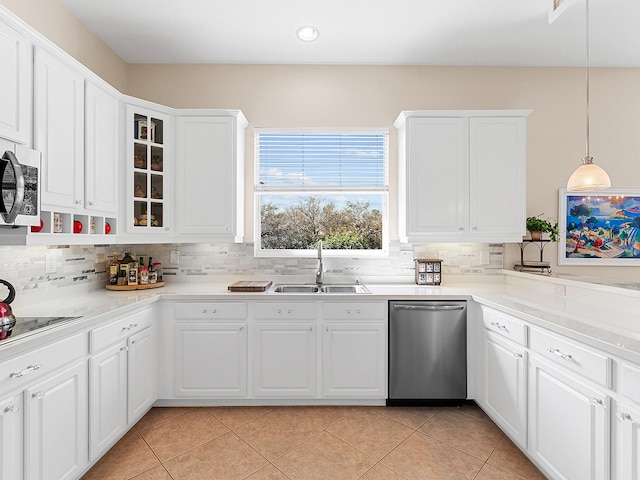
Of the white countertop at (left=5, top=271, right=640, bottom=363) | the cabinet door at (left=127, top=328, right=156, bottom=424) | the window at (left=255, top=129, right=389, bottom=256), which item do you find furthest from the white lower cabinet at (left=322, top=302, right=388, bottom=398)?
the cabinet door at (left=127, top=328, right=156, bottom=424)

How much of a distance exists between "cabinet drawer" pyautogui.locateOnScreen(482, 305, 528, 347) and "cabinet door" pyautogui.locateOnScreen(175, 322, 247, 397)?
5.77 feet

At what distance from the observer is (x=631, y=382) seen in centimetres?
136

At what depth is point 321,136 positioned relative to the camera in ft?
11.0

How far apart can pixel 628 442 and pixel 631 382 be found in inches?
9.6

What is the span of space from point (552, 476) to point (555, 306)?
929 mm

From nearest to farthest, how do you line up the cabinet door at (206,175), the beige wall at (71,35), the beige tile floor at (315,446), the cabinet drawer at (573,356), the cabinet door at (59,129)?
the cabinet drawer at (573,356), the cabinet door at (59,129), the beige tile floor at (315,446), the beige wall at (71,35), the cabinet door at (206,175)

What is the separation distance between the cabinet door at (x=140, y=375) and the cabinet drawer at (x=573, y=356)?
2.44 meters

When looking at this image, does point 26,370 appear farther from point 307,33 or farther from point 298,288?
point 307,33

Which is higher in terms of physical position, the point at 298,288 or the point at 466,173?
the point at 466,173

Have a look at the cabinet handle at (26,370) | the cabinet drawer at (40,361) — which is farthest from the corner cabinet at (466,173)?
the cabinet handle at (26,370)

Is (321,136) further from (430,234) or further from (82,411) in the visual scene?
(82,411)

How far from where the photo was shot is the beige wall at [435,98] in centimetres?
331

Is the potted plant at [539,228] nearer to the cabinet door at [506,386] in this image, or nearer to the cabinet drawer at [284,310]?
the cabinet door at [506,386]

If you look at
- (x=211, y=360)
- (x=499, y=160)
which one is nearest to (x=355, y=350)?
(x=211, y=360)
